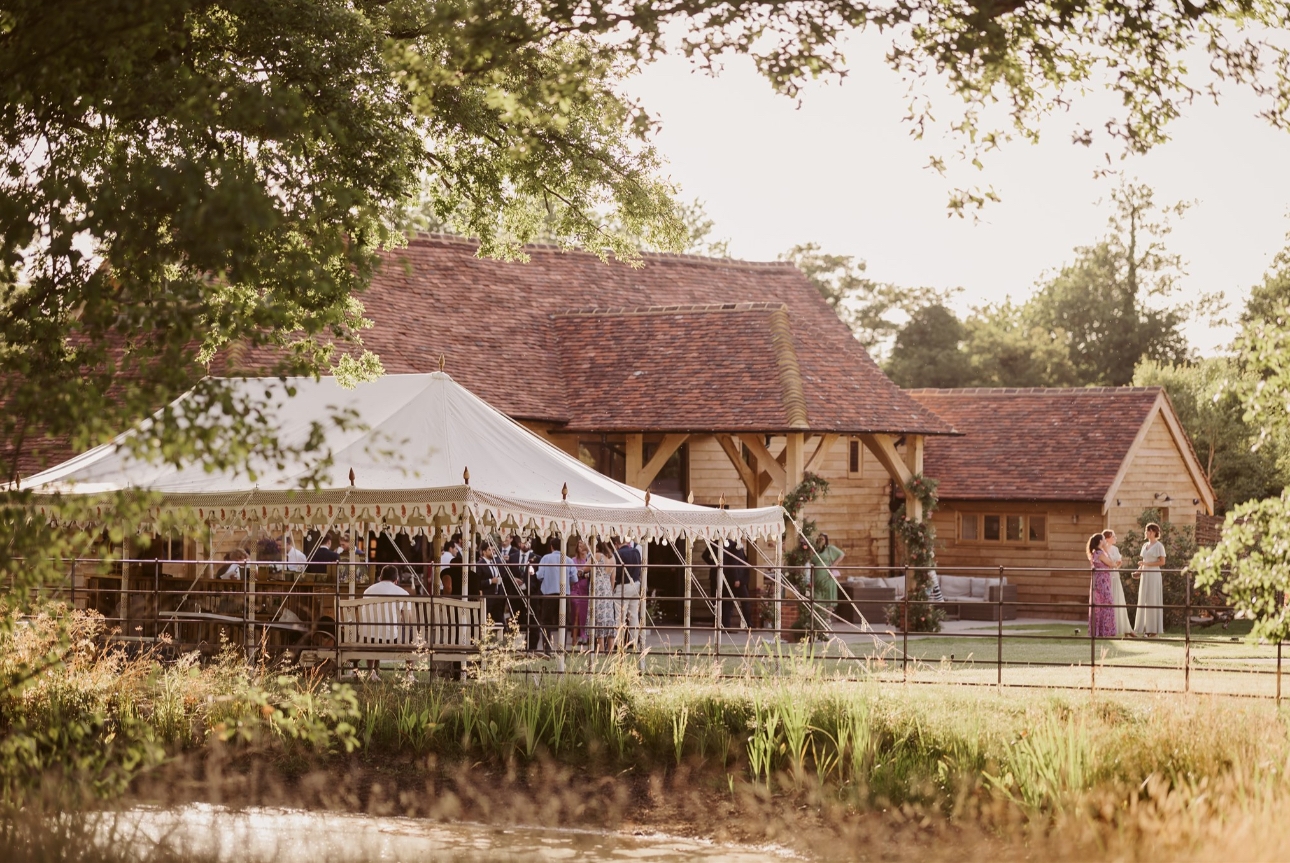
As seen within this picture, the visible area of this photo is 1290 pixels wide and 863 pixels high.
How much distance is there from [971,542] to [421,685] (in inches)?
835

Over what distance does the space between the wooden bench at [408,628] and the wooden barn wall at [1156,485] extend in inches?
794

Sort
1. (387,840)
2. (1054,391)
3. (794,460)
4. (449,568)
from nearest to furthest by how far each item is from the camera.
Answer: (387,840) < (449,568) < (794,460) < (1054,391)

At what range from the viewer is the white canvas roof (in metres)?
16.0

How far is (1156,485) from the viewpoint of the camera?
34188 mm

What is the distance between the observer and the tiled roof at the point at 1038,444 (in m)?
32.2

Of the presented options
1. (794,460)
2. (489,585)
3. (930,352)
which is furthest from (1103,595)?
(930,352)

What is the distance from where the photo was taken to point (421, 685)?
14.1 m

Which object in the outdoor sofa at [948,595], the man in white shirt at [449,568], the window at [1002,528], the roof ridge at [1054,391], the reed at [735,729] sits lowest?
the reed at [735,729]

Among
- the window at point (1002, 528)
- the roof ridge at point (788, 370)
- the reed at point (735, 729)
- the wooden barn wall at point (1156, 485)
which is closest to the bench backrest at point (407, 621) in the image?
the reed at point (735, 729)

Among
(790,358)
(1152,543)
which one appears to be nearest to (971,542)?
(790,358)

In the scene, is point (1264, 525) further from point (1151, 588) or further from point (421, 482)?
point (1151, 588)

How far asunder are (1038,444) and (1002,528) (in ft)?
7.73

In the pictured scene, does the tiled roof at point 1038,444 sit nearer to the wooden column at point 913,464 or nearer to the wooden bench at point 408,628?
the wooden column at point 913,464

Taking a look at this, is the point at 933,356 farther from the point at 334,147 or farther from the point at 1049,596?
the point at 334,147
